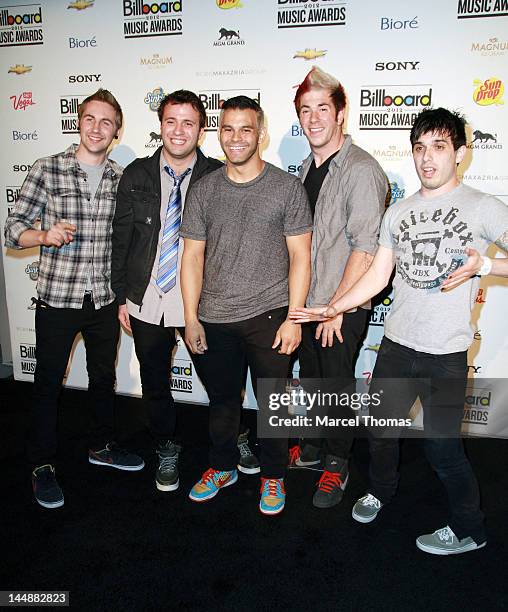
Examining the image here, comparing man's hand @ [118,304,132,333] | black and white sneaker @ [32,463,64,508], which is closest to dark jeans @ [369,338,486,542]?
man's hand @ [118,304,132,333]

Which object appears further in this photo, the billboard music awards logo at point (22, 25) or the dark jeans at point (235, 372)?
the billboard music awards logo at point (22, 25)

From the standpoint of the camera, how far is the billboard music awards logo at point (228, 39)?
339 cm

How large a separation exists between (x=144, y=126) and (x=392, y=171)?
171cm

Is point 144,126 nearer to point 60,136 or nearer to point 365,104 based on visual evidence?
point 60,136

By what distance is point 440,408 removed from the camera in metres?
2.12

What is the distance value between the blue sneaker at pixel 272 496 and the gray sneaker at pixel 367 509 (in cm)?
35

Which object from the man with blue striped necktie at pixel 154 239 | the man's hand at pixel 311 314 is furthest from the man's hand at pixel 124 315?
the man's hand at pixel 311 314

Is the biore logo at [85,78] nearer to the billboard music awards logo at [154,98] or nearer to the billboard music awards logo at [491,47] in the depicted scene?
the billboard music awards logo at [154,98]

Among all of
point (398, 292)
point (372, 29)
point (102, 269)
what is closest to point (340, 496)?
point (398, 292)

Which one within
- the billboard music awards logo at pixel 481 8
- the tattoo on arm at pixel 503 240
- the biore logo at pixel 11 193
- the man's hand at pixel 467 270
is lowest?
the man's hand at pixel 467 270

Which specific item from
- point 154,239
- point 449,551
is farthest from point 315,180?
point 449,551

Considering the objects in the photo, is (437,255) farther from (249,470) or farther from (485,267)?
(249,470)

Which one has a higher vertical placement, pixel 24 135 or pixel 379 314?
pixel 24 135

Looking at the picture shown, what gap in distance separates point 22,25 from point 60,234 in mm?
2362
